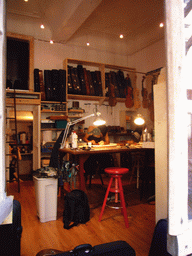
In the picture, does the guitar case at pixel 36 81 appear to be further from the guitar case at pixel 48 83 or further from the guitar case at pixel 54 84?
the guitar case at pixel 54 84

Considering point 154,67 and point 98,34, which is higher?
point 98,34

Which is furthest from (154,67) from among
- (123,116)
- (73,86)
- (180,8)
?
(180,8)

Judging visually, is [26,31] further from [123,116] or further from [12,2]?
[123,116]

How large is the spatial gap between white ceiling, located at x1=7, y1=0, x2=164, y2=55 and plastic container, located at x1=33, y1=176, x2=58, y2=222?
3604 millimetres

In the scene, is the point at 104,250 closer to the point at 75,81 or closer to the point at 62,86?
the point at 62,86

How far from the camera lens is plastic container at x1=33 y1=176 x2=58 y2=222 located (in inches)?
123

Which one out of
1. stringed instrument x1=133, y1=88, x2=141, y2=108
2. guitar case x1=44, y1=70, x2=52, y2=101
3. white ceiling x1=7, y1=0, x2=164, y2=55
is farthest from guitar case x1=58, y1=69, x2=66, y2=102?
stringed instrument x1=133, y1=88, x2=141, y2=108

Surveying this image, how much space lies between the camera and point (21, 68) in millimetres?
6223

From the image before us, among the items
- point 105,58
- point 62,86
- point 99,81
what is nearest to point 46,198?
point 62,86

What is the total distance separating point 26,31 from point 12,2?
951mm

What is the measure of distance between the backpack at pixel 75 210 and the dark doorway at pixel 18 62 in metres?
4.01

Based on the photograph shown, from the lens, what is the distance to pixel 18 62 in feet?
20.4

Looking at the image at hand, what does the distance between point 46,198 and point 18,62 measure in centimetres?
446

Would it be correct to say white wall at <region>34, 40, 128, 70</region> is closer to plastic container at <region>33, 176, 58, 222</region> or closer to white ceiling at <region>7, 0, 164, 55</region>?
white ceiling at <region>7, 0, 164, 55</region>
